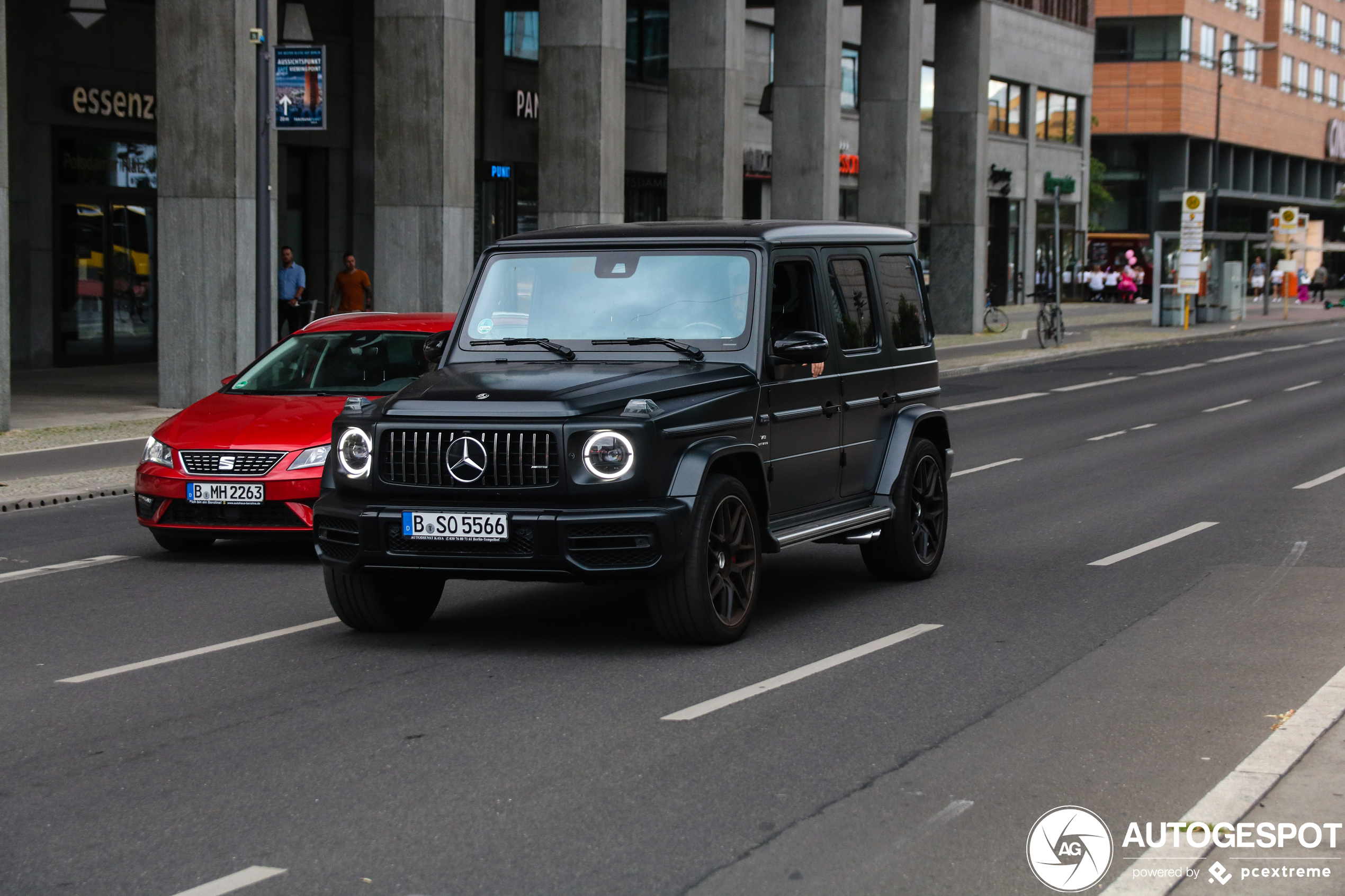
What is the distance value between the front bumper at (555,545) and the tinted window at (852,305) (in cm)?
→ 234

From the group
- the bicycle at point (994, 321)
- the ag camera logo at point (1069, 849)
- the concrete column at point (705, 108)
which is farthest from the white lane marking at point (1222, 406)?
the bicycle at point (994, 321)

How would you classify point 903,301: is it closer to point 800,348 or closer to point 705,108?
point 800,348

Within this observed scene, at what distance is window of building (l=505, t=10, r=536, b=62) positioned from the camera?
37938mm

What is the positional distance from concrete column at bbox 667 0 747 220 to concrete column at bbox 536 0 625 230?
133 inches

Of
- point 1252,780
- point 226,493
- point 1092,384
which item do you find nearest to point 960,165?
point 1092,384

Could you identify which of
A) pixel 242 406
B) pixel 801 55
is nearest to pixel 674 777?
pixel 242 406

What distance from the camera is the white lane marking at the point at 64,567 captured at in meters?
10.9

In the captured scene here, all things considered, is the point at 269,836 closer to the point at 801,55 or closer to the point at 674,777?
the point at 674,777

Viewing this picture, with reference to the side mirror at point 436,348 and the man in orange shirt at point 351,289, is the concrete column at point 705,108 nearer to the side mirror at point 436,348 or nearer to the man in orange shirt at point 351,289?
the man in orange shirt at point 351,289

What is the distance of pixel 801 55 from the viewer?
36844mm

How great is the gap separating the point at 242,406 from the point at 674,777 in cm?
662

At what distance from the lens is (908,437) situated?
1023 centimetres

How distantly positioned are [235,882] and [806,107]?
3301 cm

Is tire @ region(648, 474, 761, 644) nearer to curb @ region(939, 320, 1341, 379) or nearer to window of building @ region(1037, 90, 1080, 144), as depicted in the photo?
curb @ region(939, 320, 1341, 379)
